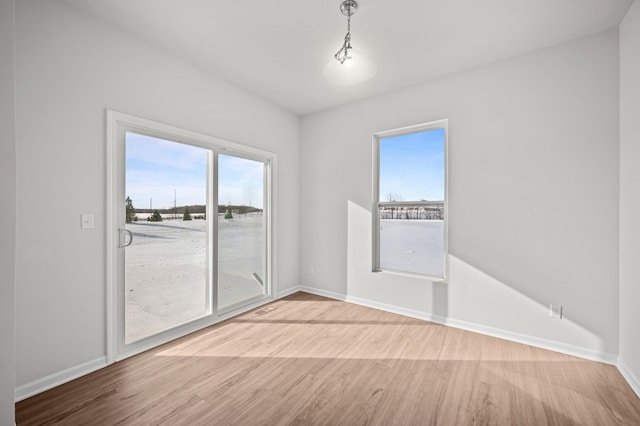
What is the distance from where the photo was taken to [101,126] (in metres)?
2.24

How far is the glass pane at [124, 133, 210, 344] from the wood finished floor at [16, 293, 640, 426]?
340mm

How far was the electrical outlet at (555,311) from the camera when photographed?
2492 millimetres

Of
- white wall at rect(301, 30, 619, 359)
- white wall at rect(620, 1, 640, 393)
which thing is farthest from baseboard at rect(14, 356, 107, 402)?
white wall at rect(620, 1, 640, 393)

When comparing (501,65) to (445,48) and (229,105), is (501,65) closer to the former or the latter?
(445,48)

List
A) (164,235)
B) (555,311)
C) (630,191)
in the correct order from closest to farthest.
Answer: (630,191), (555,311), (164,235)

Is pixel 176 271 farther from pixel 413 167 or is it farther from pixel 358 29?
pixel 413 167

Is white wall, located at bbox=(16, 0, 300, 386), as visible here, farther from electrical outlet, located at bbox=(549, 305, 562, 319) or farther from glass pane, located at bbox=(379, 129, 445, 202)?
electrical outlet, located at bbox=(549, 305, 562, 319)

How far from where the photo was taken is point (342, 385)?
2029mm

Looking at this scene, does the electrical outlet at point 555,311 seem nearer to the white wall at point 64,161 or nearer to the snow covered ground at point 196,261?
the snow covered ground at point 196,261

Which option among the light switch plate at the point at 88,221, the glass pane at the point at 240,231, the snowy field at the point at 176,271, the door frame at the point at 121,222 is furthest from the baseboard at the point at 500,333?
the light switch plate at the point at 88,221

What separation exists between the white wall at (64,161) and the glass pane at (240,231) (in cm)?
106

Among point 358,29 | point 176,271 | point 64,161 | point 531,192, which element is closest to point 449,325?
point 531,192

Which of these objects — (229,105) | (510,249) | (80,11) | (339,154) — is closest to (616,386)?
(510,249)

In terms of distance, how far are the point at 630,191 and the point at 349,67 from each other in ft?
8.84
